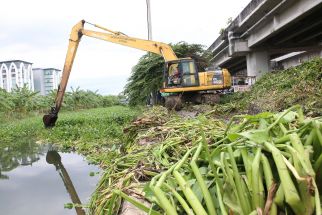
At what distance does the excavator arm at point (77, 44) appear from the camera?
14141 millimetres

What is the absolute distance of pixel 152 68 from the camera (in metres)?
21.7

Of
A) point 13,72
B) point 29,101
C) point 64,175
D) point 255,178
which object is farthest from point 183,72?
point 13,72

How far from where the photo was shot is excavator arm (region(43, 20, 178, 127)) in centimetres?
1414

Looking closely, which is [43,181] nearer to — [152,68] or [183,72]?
[183,72]

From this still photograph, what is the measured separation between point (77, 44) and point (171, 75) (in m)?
3.85

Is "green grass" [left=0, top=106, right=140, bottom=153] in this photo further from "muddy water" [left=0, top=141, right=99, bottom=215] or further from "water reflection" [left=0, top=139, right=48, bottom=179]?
"muddy water" [left=0, top=141, right=99, bottom=215]

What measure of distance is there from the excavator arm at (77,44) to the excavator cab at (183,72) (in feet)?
2.29

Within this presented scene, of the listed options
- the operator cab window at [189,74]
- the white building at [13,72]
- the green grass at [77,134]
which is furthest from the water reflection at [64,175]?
the white building at [13,72]

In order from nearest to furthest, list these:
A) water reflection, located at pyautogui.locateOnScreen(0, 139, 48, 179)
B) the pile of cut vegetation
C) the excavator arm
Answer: the pile of cut vegetation, water reflection, located at pyautogui.locateOnScreen(0, 139, 48, 179), the excavator arm

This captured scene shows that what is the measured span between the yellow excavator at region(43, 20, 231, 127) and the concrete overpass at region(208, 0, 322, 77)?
3356 mm

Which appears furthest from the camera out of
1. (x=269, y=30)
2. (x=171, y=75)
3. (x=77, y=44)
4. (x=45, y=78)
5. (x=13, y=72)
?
(x=45, y=78)

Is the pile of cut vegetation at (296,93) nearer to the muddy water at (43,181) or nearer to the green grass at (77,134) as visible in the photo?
the green grass at (77,134)

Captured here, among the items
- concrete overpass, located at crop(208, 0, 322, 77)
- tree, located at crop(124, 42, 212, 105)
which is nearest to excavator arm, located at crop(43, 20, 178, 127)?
concrete overpass, located at crop(208, 0, 322, 77)

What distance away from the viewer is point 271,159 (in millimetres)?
1271
